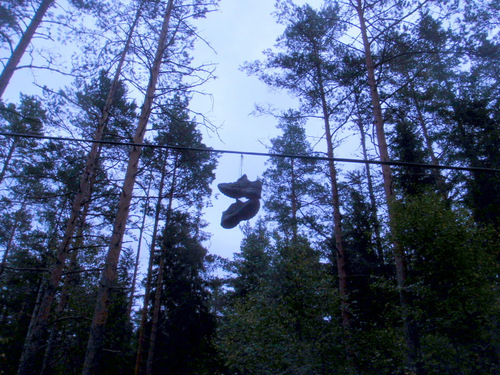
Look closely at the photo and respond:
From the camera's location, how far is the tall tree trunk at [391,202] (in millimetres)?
5945

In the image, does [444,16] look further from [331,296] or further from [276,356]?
A: [276,356]

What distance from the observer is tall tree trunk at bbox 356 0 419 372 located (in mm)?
5945

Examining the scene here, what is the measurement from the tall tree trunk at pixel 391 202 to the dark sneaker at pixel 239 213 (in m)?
2.63

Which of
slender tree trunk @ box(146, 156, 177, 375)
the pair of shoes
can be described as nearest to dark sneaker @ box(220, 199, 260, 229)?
the pair of shoes

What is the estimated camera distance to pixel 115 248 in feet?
18.2

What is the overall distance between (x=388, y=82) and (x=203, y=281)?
12.7 metres

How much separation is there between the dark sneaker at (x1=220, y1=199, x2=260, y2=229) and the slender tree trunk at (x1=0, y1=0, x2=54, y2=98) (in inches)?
199

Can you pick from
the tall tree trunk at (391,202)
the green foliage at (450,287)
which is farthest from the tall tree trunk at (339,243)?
the green foliage at (450,287)

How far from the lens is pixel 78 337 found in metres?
11.3

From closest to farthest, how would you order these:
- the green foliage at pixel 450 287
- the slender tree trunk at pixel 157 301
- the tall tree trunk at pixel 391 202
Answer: the green foliage at pixel 450 287 → the tall tree trunk at pixel 391 202 → the slender tree trunk at pixel 157 301

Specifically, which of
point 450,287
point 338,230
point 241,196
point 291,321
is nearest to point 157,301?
point 338,230

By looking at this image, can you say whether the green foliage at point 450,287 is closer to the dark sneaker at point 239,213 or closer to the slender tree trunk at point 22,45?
the dark sneaker at point 239,213

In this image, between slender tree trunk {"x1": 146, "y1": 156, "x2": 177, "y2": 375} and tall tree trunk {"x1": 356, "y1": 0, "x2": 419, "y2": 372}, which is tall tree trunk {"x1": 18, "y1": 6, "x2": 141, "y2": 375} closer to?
slender tree trunk {"x1": 146, "y1": 156, "x2": 177, "y2": 375}

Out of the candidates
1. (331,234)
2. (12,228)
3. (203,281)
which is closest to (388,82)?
(331,234)
